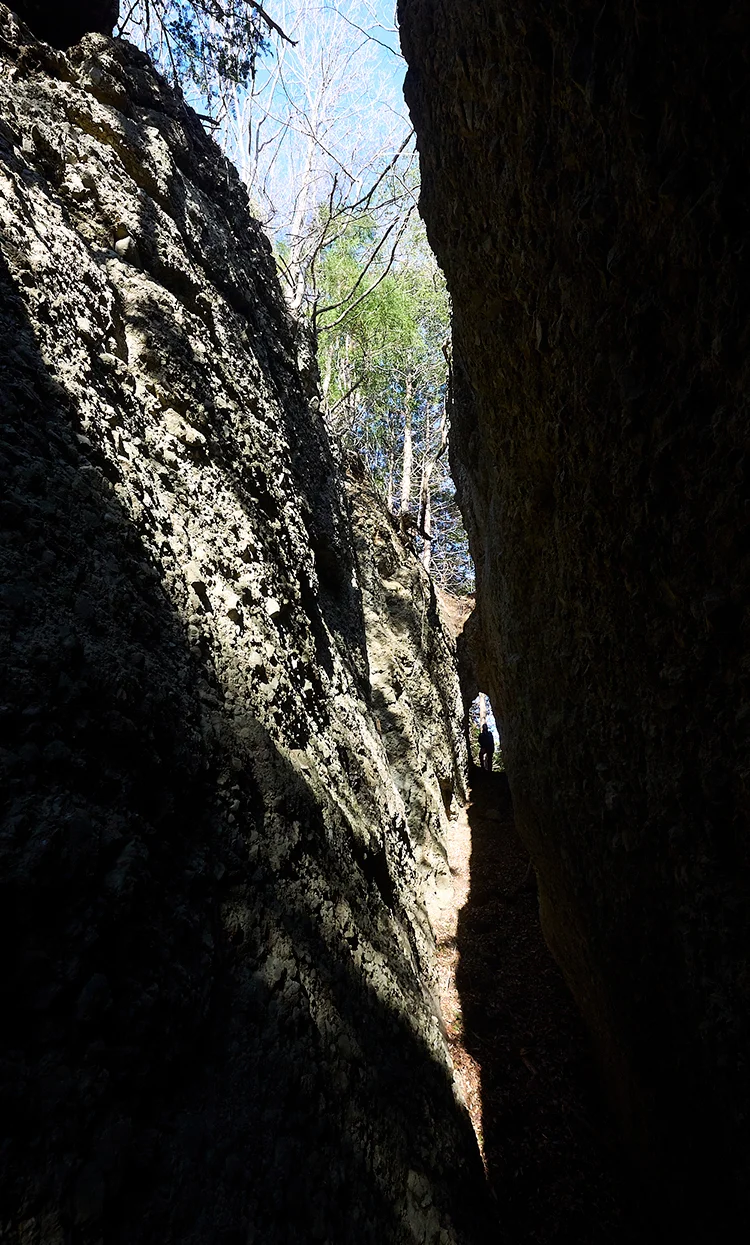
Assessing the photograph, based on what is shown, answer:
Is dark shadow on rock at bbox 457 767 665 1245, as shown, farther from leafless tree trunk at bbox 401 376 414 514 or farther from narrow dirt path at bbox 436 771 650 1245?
leafless tree trunk at bbox 401 376 414 514

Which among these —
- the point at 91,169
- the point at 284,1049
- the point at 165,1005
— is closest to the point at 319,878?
the point at 284,1049

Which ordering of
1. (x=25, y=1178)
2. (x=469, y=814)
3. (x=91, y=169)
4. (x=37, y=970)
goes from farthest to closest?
(x=469, y=814), (x=91, y=169), (x=37, y=970), (x=25, y=1178)

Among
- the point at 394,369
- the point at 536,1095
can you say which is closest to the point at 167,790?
the point at 536,1095

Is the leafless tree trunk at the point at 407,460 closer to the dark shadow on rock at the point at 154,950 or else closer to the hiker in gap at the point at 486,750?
the hiker in gap at the point at 486,750

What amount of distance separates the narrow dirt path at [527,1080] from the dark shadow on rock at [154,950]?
1.46 metres

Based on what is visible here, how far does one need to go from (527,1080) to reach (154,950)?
4288 mm

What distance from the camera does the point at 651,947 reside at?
2.49 metres

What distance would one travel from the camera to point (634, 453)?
216 cm

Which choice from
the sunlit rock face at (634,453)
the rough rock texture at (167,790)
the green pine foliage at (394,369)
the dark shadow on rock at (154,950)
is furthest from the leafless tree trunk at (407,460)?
the dark shadow on rock at (154,950)

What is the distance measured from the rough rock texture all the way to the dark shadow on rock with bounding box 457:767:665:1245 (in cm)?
129

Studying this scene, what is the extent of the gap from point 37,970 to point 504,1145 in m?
4.08

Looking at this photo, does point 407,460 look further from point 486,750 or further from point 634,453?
point 634,453

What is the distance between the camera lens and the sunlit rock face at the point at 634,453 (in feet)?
5.22

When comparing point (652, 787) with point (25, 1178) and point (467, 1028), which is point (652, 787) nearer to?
point (25, 1178)
